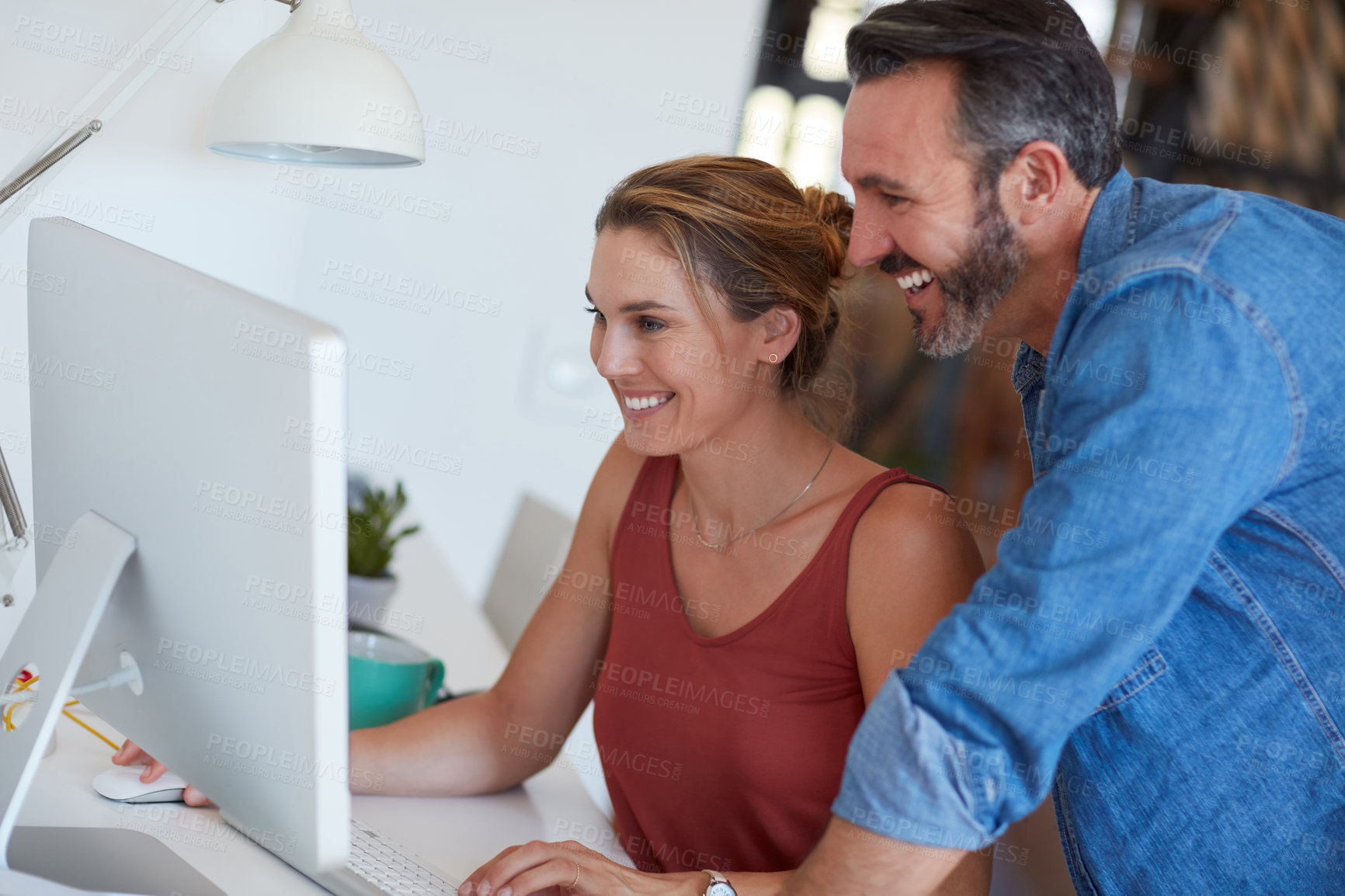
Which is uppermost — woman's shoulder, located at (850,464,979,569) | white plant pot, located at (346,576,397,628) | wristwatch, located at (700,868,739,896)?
woman's shoulder, located at (850,464,979,569)

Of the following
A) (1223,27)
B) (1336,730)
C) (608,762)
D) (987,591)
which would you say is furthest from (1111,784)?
(1223,27)

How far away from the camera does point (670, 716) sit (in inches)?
49.8

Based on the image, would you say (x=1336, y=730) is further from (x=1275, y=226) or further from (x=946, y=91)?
(x=946, y=91)

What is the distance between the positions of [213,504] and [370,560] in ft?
3.47

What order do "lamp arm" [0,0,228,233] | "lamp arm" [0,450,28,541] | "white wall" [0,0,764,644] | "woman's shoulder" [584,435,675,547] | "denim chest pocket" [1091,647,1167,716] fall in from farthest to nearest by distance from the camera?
1. "white wall" [0,0,764,644]
2. "woman's shoulder" [584,435,675,547]
3. "lamp arm" [0,0,228,233]
4. "lamp arm" [0,450,28,541]
5. "denim chest pocket" [1091,647,1167,716]

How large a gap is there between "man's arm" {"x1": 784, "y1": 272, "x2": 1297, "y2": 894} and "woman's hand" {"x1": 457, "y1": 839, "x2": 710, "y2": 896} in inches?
12.1

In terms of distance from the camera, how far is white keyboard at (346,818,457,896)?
96cm

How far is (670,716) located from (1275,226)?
785 millimetres

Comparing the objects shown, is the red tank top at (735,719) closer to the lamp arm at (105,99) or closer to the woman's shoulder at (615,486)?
the woman's shoulder at (615,486)

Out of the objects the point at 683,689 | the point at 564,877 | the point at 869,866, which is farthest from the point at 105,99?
the point at 869,866

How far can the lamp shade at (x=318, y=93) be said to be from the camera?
1367mm

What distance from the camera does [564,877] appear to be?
101 cm

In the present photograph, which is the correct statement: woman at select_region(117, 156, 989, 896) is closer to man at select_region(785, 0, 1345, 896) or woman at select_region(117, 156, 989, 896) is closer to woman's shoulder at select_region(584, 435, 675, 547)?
woman's shoulder at select_region(584, 435, 675, 547)

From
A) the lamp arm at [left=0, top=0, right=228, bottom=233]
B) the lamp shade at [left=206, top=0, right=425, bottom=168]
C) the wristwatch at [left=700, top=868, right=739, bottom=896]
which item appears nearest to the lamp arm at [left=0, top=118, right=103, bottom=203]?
the lamp arm at [left=0, top=0, right=228, bottom=233]
